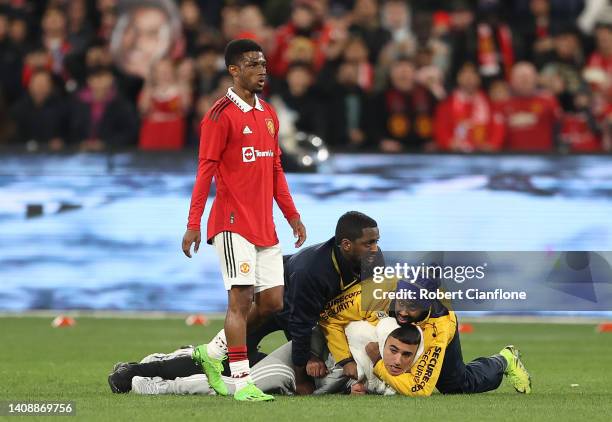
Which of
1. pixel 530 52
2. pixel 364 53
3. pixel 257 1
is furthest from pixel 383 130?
pixel 257 1

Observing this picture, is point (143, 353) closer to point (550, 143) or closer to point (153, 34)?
point (550, 143)

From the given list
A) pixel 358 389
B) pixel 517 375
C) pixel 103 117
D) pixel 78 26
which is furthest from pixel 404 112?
pixel 358 389

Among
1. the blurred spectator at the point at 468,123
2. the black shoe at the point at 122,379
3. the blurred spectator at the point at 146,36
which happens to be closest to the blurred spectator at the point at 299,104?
the blurred spectator at the point at 468,123

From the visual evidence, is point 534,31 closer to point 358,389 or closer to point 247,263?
point 358,389

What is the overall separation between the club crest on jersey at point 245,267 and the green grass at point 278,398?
88 cm

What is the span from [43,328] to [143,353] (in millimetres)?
2777

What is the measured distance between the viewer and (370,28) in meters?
20.8

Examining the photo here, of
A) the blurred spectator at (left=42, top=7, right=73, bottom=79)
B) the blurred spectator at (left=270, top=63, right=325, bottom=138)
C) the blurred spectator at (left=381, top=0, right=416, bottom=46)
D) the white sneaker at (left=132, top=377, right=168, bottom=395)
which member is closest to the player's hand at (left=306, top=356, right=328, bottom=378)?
the white sneaker at (left=132, top=377, right=168, bottom=395)

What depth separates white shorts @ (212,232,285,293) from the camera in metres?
10.2

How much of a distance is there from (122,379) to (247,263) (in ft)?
4.55

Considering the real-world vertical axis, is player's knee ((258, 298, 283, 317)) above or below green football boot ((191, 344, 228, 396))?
above

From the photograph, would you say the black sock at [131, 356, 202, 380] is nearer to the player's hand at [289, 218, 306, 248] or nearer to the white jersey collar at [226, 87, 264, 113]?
the player's hand at [289, 218, 306, 248]

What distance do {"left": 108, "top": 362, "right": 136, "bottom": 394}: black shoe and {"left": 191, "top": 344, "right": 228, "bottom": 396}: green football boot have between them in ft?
1.87

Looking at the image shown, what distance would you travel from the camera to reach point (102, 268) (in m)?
17.1
